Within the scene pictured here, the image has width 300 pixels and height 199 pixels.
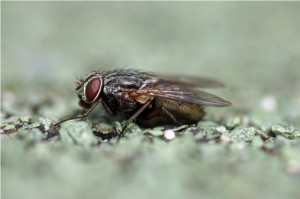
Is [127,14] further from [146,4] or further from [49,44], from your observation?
[49,44]

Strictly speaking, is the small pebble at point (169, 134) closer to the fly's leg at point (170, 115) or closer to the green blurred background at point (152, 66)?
the fly's leg at point (170, 115)

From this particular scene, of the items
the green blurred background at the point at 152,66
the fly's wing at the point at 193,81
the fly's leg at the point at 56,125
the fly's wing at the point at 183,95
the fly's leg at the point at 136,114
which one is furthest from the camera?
the fly's wing at the point at 193,81

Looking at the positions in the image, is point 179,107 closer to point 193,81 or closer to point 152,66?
point 193,81

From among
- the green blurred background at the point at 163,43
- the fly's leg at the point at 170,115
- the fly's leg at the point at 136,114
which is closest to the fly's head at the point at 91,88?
the fly's leg at the point at 136,114

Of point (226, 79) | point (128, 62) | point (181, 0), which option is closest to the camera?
point (226, 79)

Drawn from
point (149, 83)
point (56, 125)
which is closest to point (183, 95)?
point (149, 83)

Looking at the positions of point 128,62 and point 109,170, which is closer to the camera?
point 109,170

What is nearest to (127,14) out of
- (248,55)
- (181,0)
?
(181,0)

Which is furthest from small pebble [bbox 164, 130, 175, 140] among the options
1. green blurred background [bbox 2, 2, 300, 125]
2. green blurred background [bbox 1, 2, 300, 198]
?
green blurred background [bbox 2, 2, 300, 125]
